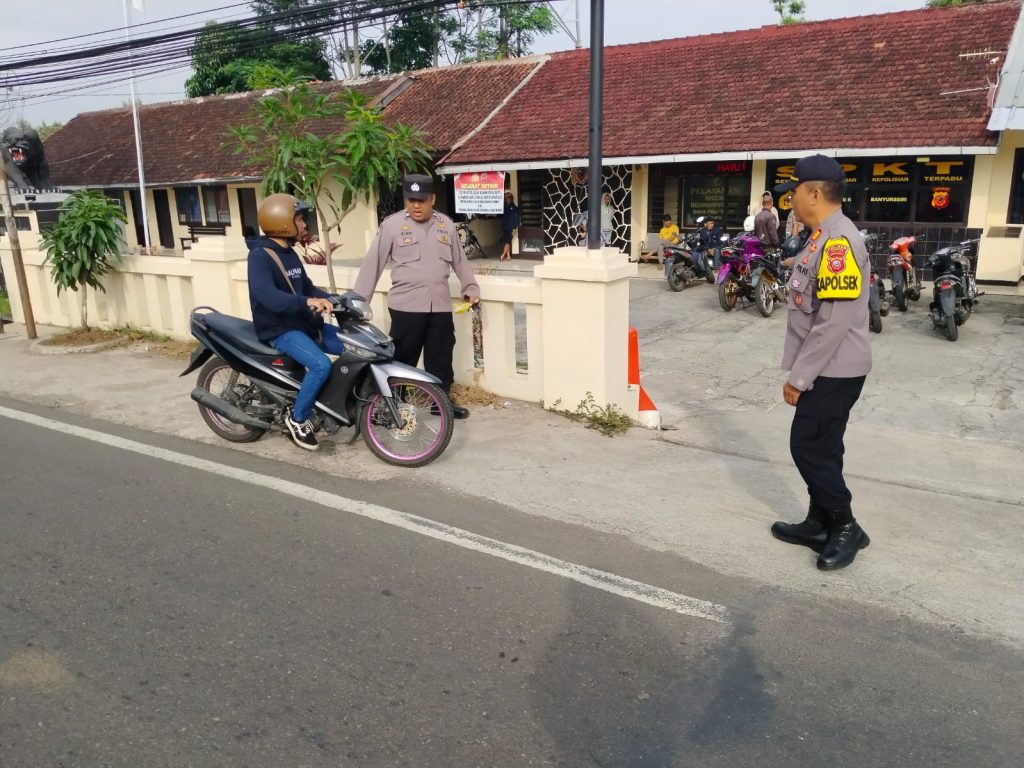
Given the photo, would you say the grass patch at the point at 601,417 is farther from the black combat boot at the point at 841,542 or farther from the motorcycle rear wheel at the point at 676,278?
the motorcycle rear wheel at the point at 676,278

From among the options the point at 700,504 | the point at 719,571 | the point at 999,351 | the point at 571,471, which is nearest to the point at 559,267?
the point at 571,471

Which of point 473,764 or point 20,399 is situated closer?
point 473,764

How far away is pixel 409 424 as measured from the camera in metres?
5.48

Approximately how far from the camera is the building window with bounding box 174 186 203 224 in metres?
24.9

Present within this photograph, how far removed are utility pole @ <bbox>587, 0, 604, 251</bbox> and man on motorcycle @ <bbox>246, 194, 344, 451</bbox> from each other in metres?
2.00

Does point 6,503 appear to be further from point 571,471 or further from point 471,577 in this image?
point 571,471

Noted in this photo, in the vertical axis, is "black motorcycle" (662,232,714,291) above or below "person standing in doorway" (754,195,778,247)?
below

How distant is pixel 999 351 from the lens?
30.0 feet

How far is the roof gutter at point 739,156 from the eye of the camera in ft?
41.7

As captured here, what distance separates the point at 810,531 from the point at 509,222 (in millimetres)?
15689

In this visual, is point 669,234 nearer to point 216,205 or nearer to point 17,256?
point 17,256

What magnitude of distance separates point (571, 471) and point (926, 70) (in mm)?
12708

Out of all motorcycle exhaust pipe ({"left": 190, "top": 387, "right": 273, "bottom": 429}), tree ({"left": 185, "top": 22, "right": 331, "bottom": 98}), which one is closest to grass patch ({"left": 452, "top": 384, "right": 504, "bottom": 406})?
motorcycle exhaust pipe ({"left": 190, "top": 387, "right": 273, "bottom": 429})

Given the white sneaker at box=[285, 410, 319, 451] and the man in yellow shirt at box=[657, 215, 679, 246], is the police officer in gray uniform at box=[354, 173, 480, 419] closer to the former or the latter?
the white sneaker at box=[285, 410, 319, 451]
